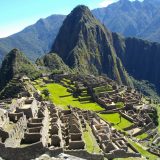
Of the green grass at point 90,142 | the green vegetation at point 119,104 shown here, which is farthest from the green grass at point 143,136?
the green grass at point 90,142

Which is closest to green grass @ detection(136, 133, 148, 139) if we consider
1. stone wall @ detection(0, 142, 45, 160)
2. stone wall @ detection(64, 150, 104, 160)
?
stone wall @ detection(64, 150, 104, 160)

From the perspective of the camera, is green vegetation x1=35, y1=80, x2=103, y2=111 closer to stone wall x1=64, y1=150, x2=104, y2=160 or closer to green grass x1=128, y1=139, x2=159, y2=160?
green grass x1=128, y1=139, x2=159, y2=160

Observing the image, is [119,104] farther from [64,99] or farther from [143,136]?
[143,136]

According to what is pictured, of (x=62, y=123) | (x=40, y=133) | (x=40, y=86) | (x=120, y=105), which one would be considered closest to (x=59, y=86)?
(x=40, y=86)

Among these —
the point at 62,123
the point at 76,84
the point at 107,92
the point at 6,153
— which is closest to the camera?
the point at 6,153

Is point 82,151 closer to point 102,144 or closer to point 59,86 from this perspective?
point 102,144

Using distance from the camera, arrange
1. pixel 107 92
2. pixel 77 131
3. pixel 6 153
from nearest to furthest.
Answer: pixel 6 153 → pixel 77 131 → pixel 107 92

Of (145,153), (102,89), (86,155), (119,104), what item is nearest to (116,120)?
(119,104)
